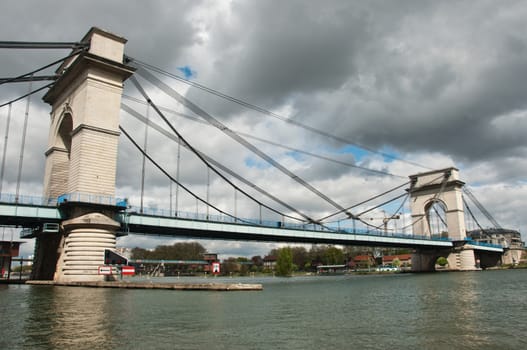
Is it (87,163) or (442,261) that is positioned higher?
(87,163)

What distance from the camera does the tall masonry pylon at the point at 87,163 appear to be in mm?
38438

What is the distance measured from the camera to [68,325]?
1520 cm

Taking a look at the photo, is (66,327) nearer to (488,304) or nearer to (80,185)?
(488,304)

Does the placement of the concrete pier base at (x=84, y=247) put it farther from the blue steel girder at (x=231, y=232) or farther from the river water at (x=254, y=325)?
the river water at (x=254, y=325)

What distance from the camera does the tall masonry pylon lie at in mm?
38438

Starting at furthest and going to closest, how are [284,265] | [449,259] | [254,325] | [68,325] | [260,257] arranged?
[260,257] → [284,265] → [449,259] → [254,325] → [68,325]

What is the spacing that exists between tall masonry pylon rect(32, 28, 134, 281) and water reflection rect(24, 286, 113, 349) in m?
15.6

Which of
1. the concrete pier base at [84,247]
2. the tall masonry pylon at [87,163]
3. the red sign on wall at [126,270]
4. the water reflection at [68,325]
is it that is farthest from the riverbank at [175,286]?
the water reflection at [68,325]

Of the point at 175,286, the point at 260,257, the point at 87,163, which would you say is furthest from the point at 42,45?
the point at 260,257

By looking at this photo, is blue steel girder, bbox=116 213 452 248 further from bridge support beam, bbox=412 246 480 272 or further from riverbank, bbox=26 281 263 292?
bridge support beam, bbox=412 246 480 272

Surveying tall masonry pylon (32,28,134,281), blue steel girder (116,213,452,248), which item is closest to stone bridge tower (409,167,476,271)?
blue steel girder (116,213,452,248)

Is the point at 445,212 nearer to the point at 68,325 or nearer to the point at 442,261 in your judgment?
the point at 442,261

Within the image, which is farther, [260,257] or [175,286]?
[260,257]

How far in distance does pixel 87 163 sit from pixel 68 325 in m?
27.5
